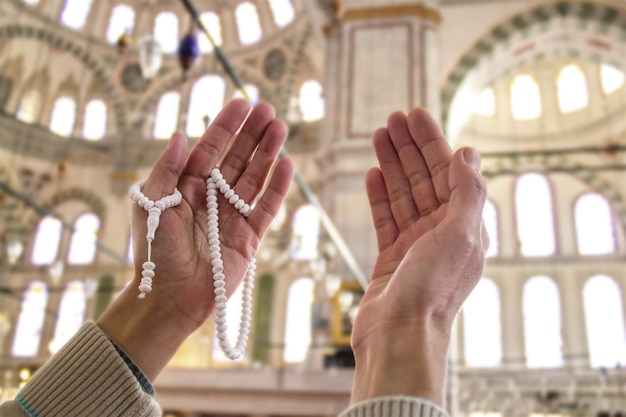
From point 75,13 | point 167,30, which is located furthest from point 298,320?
point 75,13

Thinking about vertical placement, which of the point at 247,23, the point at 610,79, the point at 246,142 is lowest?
the point at 246,142

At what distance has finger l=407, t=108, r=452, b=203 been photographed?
138 centimetres

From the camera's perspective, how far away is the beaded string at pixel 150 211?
4.29 ft

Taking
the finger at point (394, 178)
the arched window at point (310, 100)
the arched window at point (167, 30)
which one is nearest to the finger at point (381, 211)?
the finger at point (394, 178)

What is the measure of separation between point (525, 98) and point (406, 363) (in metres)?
20.2

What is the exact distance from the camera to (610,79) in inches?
722

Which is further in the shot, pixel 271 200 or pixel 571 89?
pixel 571 89

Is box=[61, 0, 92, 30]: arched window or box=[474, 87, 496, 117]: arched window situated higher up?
box=[61, 0, 92, 30]: arched window

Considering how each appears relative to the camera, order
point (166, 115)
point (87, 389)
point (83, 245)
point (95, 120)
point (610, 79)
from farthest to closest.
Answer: point (95, 120)
point (166, 115)
point (83, 245)
point (610, 79)
point (87, 389)

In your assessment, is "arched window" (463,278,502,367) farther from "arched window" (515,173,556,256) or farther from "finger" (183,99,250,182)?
"finger" (183,99,250,182)

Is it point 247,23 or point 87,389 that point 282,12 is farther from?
point 87,389

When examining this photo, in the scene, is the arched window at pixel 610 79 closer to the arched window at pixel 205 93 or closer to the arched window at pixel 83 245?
the arched window at pixel 205 93

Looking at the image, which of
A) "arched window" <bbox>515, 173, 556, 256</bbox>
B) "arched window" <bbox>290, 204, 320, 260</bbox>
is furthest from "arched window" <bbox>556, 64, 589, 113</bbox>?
"arched window" <bbox>290, 204, 320, 260</bbox>

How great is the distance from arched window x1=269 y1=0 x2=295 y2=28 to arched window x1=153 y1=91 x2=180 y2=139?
3.65 meters
